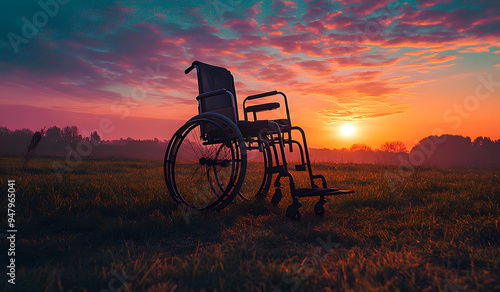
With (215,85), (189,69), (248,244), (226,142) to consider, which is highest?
(189,69)

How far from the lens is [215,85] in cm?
399

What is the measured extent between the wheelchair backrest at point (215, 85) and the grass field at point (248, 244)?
1179 mm

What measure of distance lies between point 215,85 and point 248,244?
8.22 feet

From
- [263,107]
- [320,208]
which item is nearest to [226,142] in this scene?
[263,107]

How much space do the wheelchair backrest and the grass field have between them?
1179 millimetres

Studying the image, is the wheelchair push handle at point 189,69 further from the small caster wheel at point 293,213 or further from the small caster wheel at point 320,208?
the small caster wheel at point 320,208

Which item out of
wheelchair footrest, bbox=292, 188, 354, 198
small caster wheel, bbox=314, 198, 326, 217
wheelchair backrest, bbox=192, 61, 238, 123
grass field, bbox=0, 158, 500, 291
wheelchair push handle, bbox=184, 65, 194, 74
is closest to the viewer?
grass field, bbox=0, 158, 500, 291

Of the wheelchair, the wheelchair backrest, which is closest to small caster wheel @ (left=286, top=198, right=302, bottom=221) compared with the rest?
the wheelchair

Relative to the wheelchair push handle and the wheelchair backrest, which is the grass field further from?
the wheelchair push handle

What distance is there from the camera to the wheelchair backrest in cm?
353

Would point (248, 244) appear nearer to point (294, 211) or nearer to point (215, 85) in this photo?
point (294, 211)

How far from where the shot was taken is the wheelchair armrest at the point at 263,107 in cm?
378

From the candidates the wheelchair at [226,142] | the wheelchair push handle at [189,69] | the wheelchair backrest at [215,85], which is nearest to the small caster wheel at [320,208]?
the wheelchair at [226,142]

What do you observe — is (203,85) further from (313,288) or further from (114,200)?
(313,288)
